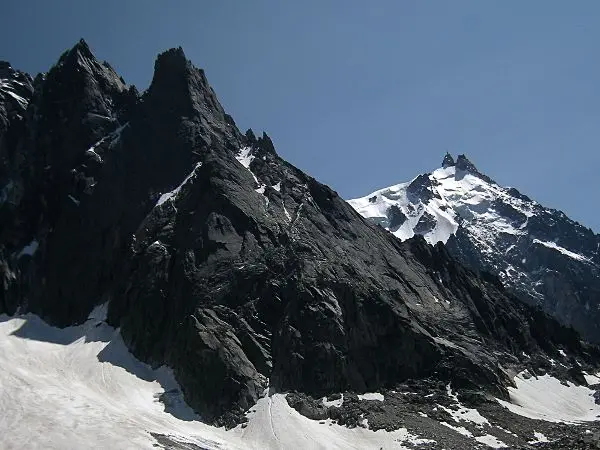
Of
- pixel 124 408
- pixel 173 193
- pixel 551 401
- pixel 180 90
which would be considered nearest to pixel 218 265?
pixel 173 193

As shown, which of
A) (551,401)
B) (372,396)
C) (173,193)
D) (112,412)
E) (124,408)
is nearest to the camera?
(112,412)

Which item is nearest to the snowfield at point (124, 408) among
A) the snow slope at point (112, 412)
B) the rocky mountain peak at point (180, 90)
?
the snow slope at point (112, 412)

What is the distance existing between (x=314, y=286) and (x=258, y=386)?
20077mm

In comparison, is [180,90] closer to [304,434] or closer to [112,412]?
[112,412]

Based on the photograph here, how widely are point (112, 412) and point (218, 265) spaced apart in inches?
1253

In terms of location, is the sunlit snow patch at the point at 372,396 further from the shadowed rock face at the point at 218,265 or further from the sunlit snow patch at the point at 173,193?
the sunlit snow patch at the point at 173,193

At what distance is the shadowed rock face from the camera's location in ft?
302

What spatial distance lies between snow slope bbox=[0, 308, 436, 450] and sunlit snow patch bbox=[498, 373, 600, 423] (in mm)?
23603

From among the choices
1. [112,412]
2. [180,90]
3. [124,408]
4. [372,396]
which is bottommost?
[112,412]

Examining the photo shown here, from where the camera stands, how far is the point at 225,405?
3228 inches

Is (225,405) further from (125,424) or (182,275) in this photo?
(182,275)

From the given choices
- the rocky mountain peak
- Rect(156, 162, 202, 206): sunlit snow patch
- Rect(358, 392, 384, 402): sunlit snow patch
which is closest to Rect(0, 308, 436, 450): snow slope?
Rect(358, 392, 384, 402): sunlit snow patch

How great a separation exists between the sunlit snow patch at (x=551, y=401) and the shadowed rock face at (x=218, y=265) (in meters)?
3.52

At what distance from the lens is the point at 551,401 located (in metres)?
98.1
